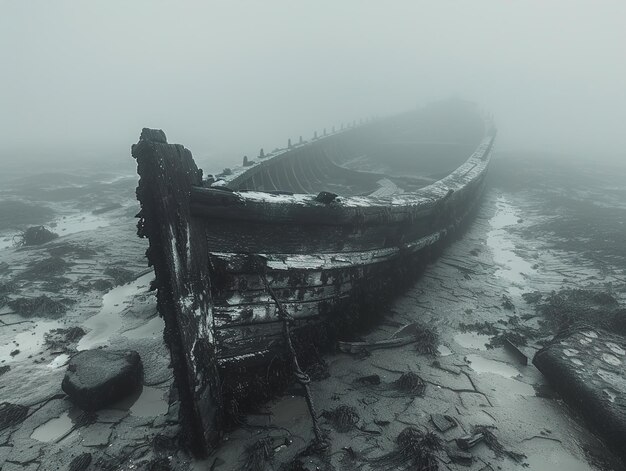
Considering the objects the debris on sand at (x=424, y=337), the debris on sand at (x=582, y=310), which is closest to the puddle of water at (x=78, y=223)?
the debris on sand at (x=424, y=337)

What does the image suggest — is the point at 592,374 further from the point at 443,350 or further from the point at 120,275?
the point at 120,275

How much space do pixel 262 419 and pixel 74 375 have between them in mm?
1711

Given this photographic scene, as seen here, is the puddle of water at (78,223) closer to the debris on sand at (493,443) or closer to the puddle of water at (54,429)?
the puddle of water at (54,429)

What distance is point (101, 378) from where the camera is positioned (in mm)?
3129

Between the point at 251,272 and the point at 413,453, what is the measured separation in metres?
1.70

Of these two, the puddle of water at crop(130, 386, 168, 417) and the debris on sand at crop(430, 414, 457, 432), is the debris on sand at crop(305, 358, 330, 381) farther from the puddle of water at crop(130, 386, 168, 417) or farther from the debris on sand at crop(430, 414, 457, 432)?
the puddle of water at crop(130, 386, 168, 417)

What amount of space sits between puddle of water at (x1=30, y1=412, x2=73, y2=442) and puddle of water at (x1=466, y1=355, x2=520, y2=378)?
359cm

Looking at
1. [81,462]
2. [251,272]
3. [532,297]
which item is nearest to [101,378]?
[81,462]

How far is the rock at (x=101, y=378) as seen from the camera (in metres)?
3.04

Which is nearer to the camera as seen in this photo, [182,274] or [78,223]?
[182,274]

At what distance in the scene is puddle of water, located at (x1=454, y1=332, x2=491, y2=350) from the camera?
396 cm

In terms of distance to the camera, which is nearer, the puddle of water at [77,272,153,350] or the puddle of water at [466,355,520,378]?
the puddle of water at [466,355,520,378]

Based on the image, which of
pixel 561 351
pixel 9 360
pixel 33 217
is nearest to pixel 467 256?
pixel 561 351

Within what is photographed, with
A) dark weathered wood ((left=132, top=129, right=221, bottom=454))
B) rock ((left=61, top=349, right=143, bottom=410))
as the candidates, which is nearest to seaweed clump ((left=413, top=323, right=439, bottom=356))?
dark weathered wood ((left=132, top=129, right=221, bottom=454))
